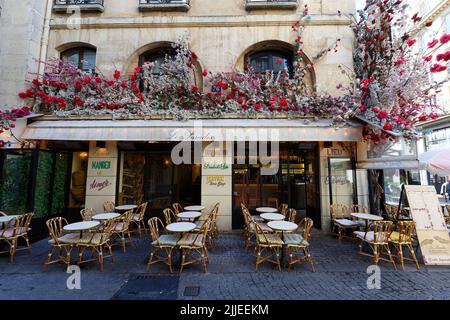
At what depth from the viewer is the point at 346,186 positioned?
7379 millimetres

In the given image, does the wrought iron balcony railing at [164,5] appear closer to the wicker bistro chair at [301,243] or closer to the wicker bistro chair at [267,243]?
the wicker bistro chair at [267,243]

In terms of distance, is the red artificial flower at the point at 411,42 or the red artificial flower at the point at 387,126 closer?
the red artificial flower at the point at 387,126

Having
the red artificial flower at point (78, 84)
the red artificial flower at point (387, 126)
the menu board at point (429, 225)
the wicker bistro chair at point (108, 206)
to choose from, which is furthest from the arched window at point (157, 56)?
the menu board at point (429, 225)

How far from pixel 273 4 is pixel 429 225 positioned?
8609 mm

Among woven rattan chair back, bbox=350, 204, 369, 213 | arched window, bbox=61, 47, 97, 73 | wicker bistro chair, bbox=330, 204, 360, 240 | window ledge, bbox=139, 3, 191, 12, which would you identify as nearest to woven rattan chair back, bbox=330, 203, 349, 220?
wicker bistro chair, bbox=330, 204, 360, 240

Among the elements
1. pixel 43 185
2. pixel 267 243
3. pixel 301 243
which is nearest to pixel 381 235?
pixel 301 243

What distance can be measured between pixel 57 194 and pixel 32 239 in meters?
1.70

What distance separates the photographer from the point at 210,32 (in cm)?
814

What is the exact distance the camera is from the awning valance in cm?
618

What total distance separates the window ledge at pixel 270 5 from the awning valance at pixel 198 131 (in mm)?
4854

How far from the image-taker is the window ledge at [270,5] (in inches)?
314

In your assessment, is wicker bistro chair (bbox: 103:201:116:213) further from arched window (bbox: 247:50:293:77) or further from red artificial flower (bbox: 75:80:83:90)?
arched window (bbox: 247:50:293:77)

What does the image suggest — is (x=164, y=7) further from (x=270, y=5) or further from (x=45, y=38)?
(x=45, y=38)
